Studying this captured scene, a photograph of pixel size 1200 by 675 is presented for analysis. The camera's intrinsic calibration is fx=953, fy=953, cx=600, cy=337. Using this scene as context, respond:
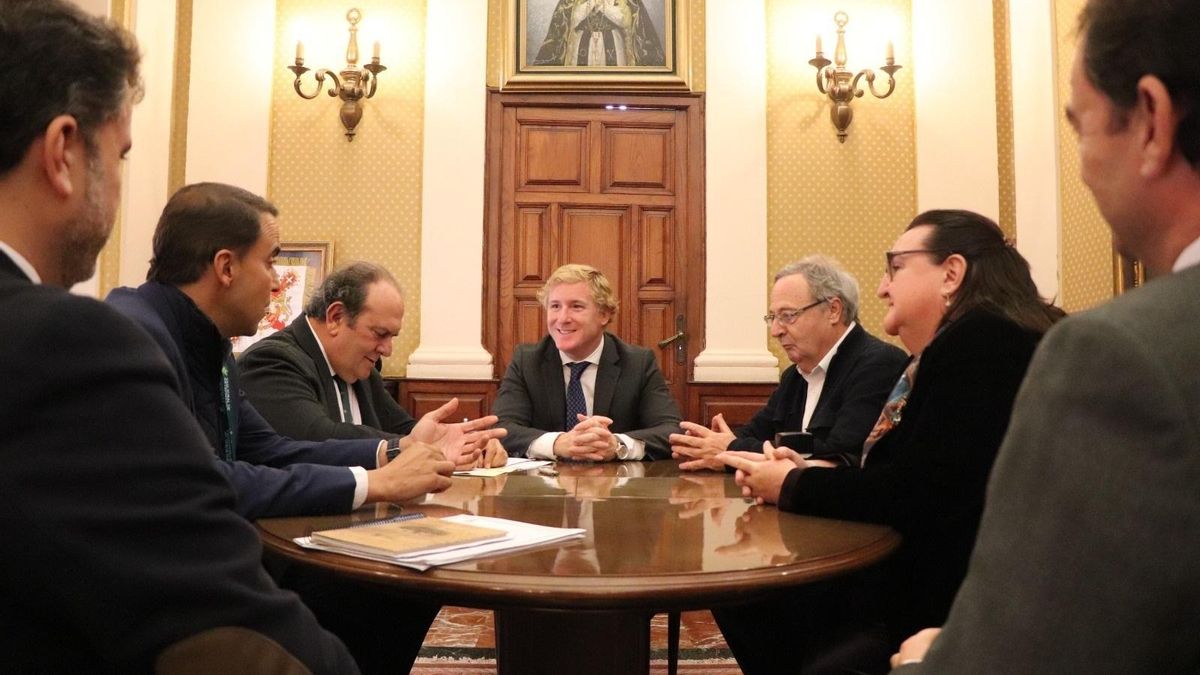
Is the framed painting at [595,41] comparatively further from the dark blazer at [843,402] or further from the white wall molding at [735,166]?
the dark blazer at [843,402]

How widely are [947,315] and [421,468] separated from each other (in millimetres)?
1169

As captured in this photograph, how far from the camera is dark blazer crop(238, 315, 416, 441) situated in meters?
2.81

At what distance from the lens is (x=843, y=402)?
10.1ft

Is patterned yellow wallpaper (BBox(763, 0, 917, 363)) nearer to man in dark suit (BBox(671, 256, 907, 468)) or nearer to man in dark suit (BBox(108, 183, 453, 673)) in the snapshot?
man in dark suit (BBox(671, 256, 907, 468))

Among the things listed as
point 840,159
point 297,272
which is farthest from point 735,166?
point 297,272

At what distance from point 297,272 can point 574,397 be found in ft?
10.4

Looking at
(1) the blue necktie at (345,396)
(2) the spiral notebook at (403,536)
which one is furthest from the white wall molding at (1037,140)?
(2) the spiral notebook at (403,536)

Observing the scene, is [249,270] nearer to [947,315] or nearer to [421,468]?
[421,468]

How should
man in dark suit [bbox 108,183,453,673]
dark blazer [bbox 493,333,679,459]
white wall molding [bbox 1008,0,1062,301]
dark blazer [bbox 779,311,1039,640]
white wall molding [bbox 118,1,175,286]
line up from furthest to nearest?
white wall molding [bbox 118,1,175,286], white wall molding [bbox 1008,0,1062,301], dark blazer [bbox 493,333,679,459], man in dark suit [bbox 108,183,453,673], dark blazer [bbox 779,311,1039,640]

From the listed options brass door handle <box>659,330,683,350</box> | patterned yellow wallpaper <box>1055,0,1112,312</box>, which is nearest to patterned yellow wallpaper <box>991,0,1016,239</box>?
patterned yellow wallpaper <box>1055,0,1112,312</box>

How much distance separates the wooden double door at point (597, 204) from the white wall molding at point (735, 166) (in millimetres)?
105

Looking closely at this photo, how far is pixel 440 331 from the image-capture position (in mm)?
6266

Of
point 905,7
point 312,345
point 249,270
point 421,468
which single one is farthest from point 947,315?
point 905,7

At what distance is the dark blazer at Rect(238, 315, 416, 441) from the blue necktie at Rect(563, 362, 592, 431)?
0.94 metres
